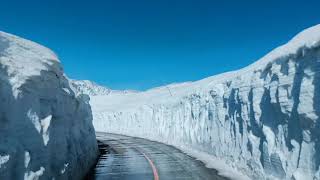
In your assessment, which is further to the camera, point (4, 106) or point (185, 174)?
point (185, 174)

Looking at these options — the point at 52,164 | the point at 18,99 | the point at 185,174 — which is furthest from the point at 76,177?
the point at 18,99

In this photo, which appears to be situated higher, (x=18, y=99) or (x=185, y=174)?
(x=18, y=99)

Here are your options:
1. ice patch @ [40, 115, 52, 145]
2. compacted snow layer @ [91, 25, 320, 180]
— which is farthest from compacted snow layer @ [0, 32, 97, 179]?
compacted snow layer @ [91, 25, 320, 180]

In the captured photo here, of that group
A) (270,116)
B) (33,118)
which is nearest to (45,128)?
(33,118)

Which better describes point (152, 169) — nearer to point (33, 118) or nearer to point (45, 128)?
point (45, 128)

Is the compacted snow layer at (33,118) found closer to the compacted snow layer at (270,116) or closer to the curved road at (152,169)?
the curved road at (152,169)

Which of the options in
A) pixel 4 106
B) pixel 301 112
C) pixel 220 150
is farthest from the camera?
pixel 220 150

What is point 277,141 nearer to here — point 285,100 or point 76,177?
point 285,100

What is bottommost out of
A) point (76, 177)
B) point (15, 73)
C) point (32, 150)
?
point (76, 177)

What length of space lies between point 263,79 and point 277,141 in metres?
2.79

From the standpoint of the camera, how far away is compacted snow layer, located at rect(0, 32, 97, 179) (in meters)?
9.73

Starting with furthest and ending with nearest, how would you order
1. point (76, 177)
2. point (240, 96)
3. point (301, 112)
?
1. point (240, 96)
2. point (76, 177)
3. point (301, 112)

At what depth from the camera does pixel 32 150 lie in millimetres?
10398

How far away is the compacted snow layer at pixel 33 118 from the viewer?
9.73 m
